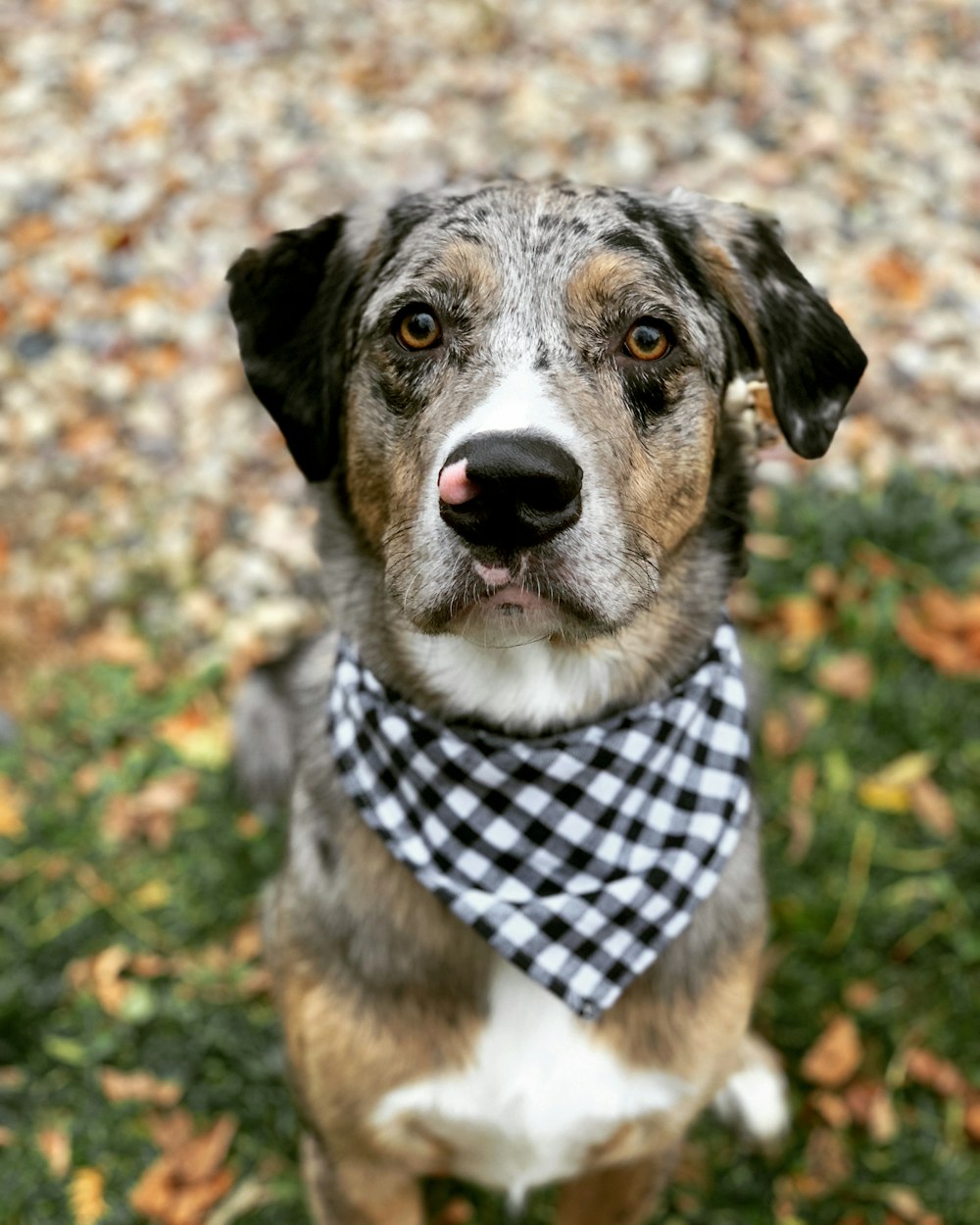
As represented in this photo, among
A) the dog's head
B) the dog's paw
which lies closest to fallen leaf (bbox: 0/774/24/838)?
the dog's head

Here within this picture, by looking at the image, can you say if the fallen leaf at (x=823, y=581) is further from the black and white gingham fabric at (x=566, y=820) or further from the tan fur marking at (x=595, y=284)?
the tan fur marking at (x=595, y=284)

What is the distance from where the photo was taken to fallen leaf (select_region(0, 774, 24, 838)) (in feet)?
13.5

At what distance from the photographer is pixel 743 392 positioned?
2404 mm

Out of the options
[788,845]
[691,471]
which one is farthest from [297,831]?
[788,845]

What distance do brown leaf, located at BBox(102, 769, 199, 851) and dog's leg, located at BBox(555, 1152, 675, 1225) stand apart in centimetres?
183

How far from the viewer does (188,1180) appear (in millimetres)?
3359

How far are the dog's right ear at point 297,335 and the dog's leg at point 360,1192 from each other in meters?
1.55

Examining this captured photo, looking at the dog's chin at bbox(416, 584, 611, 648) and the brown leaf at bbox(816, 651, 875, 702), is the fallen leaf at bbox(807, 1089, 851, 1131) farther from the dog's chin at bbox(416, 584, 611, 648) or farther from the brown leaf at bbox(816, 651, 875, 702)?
the dog's chin at bbox(416, 584, 611, 648)

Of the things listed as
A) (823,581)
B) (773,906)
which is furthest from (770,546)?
(773,906)

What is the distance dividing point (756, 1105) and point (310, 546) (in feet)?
8.70

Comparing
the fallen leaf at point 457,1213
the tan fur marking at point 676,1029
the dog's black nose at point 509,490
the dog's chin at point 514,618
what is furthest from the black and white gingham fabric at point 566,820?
the fallen leaf at point 457,1213

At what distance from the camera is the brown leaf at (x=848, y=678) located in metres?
4.25

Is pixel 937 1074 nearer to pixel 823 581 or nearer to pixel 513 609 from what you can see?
pixel 823 581

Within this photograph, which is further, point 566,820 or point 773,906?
point 773,906
